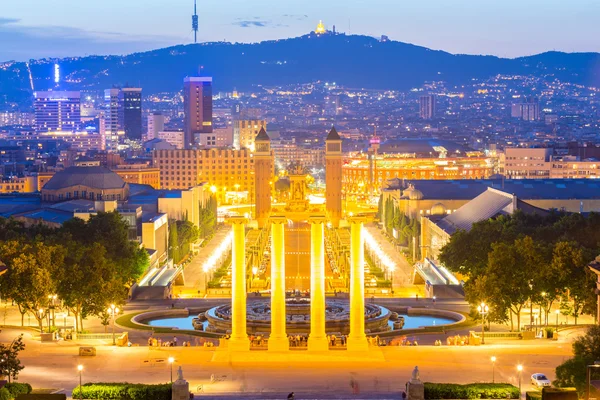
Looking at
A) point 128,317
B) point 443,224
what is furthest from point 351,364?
point 443,224

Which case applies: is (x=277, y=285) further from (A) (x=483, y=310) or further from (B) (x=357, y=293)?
(A) (x=483, y=310)

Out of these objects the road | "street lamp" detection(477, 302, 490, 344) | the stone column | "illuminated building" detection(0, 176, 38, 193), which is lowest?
"illuminated building" detection(0, 176, 38, 193)

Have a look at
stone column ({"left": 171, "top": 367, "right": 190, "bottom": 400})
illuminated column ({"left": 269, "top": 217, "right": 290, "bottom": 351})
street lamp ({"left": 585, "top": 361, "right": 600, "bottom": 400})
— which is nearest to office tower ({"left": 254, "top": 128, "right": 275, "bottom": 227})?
illuminated column ({"left": 269, "top": 217, "right": 290, "bottom": 351})

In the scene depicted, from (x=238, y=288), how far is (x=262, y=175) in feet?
415

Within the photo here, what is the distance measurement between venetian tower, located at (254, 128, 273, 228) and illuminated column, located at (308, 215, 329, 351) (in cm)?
12013

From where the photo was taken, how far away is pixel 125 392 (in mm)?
52250

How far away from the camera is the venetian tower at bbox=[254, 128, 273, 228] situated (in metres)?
188

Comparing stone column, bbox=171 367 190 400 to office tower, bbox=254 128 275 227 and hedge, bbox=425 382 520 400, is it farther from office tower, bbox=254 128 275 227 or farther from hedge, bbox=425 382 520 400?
office tower, bbox=254 128 275 227

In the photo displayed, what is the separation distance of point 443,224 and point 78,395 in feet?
227

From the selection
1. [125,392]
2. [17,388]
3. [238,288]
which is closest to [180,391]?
[125,392]

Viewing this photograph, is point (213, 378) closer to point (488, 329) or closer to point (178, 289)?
point (488, 329)

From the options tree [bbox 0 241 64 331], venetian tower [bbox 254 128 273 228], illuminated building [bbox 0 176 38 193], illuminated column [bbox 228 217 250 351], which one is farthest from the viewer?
illuminated building [bbox 0 176 38 193]

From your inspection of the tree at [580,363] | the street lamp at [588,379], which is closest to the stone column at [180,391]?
the tree at [580,363]

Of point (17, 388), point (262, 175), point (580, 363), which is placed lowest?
point (262, 175)
